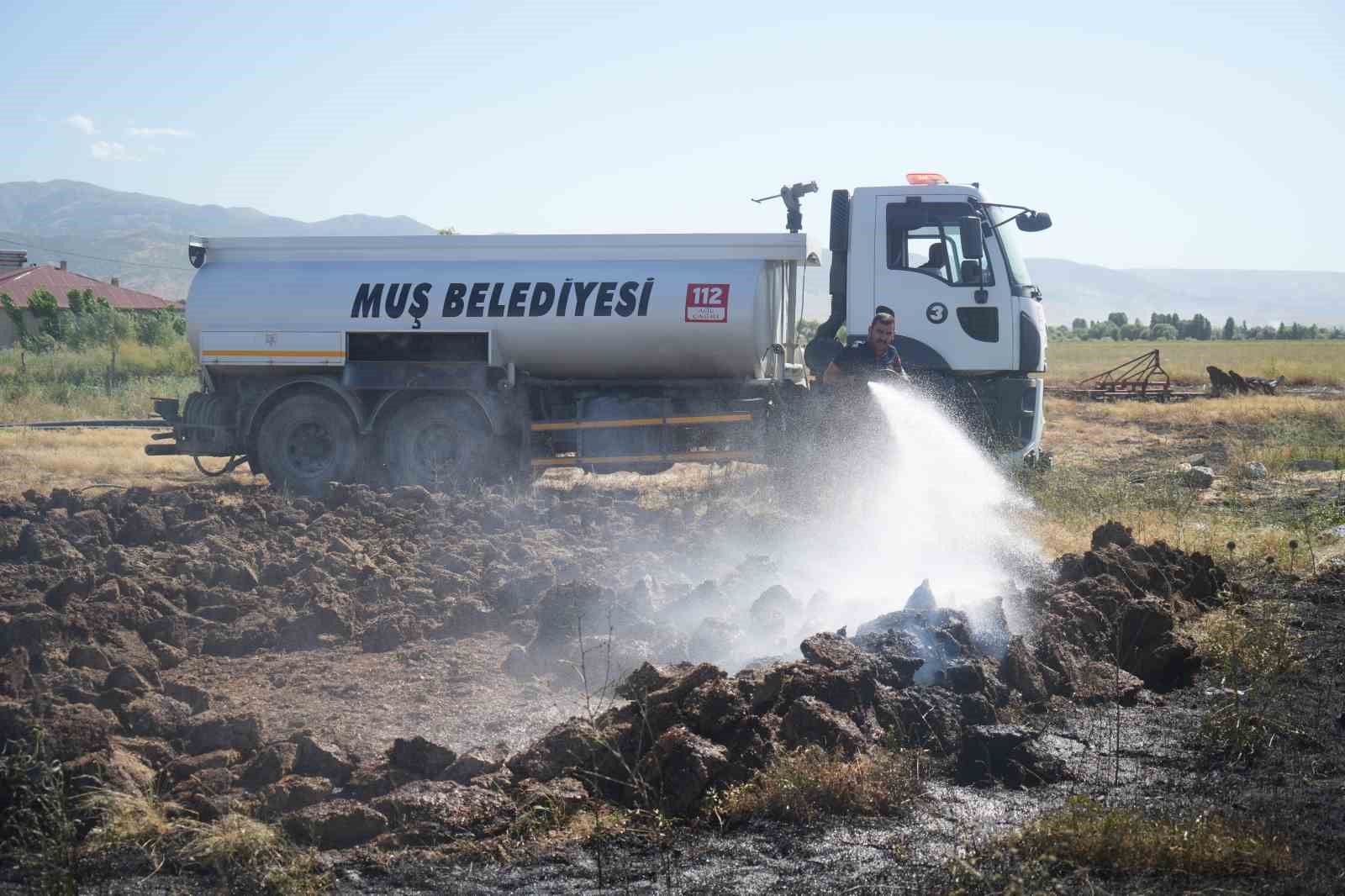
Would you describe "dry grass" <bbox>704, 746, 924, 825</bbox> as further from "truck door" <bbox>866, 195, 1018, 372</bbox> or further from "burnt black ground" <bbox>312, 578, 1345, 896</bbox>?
"truck door" <bbox>866, 195, 1018, 372</bbox>

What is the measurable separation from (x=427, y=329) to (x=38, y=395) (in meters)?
18.9

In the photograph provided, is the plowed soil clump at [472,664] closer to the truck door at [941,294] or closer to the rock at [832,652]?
the rock at [832,652]

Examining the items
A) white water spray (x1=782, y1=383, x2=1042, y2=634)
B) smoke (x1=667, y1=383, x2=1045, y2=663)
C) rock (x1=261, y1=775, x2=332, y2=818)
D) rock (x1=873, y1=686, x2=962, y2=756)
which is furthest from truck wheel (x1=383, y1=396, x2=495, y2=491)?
rock (x1=261, y1=775, x2=332, y2=818)

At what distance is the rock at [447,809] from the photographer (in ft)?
16.4

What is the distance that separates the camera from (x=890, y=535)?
1070 centimetres

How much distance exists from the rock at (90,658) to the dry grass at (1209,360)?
1367 inches

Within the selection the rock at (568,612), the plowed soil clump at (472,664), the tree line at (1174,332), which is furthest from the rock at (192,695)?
the tree line at (1174,332)

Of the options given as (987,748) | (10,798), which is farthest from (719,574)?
(10,798)

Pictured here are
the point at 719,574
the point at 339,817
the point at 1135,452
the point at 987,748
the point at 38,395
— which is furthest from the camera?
the point at 38,395

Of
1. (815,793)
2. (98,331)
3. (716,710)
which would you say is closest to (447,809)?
(716,710)

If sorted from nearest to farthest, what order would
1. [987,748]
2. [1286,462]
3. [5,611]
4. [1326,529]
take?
1. [987,748]
2. [5,611]
3. [1326,529]
4. [1286,462]

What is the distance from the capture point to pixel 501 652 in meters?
7.97

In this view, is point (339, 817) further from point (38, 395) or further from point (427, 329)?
point (38, 395)

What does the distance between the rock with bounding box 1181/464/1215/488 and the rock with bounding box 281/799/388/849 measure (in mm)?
12044
